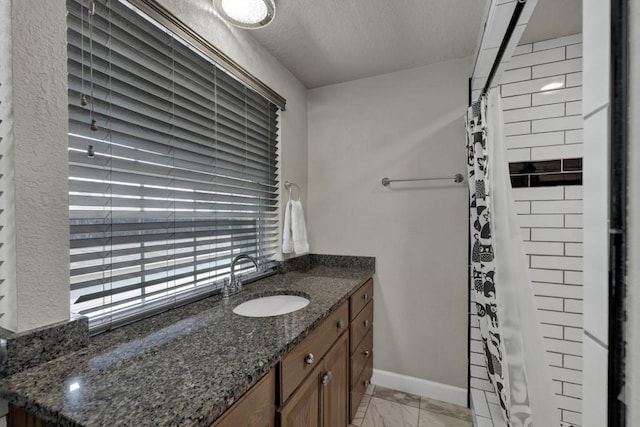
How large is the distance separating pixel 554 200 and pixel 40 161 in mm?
2310

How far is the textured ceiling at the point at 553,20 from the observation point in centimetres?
140

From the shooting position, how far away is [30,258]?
2.53ft

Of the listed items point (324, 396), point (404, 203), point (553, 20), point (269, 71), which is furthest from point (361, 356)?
point (553, 20)

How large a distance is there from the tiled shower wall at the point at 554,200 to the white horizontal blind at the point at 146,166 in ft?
5.46

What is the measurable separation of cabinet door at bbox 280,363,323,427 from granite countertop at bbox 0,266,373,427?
0.68 feet

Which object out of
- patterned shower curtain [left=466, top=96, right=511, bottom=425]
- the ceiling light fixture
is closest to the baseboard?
patterned shower curtain [left=466, top=96, right=511, bottom=425]

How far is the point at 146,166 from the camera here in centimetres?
114

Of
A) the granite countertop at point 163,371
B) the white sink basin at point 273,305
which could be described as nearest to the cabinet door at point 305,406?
the granite countertop at point 163,371

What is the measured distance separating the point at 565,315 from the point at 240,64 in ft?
7.62

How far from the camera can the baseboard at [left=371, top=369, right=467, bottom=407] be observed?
1.91 meters

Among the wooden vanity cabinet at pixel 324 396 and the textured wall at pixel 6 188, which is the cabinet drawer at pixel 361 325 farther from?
the textured wall at pixel 6 188

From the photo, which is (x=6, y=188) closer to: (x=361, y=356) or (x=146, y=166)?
(x=146, y=166)

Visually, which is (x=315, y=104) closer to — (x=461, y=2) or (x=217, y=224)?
(x=461, y=2)

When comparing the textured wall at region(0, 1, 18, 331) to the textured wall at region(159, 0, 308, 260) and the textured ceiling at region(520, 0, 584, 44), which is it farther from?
the textured ceiling at region(520, 0, 584, 44)
